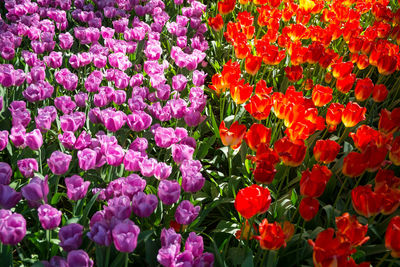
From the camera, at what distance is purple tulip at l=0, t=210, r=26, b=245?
1303mm

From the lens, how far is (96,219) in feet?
4.79

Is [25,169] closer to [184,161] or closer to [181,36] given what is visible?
[184,161]

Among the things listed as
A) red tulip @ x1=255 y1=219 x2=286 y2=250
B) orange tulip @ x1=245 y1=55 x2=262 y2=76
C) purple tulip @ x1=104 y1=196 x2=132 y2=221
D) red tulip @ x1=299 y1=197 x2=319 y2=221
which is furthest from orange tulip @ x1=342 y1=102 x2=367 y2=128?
purple tulip @ x1=104 y1=196 x2=132 y2=221

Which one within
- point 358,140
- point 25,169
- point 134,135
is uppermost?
point 358,140

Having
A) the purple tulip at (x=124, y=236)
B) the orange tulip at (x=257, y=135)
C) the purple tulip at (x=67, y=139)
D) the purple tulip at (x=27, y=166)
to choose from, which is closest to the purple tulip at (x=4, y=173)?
the purple tulip at (x=27, y=166)

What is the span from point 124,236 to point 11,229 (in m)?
0.36

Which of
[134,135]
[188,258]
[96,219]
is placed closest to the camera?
[188,258]

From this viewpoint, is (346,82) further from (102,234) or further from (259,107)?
(102,234)

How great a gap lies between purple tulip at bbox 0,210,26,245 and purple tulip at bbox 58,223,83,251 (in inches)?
4.9

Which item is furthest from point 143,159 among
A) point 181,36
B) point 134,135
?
point 181,36

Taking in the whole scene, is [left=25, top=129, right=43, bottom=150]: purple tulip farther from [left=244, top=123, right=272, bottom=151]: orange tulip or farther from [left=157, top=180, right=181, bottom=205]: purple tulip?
[left=244, top=123, right=272, bottom=151]: orange tulip

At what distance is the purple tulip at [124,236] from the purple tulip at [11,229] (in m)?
0.30

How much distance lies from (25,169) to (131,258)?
0.59m

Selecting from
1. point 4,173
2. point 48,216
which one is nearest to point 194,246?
point 48,216
